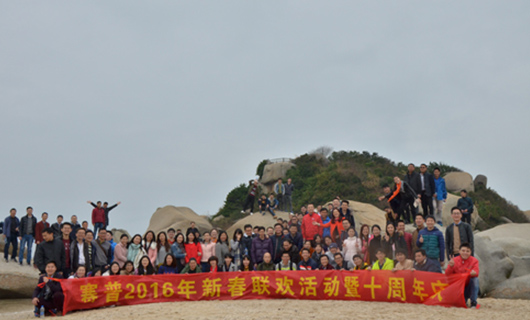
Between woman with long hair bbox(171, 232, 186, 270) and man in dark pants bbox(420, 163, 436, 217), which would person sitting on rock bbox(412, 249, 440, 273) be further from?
woman with long hair bbox(171, 232, 186, 270)

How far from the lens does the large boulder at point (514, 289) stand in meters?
13.4

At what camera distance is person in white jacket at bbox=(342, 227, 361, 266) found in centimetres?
1230

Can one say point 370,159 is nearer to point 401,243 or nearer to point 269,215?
point 269,215

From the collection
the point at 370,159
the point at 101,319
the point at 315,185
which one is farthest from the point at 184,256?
the point at 370,159

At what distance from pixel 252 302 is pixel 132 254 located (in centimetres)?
353

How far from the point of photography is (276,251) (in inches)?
519

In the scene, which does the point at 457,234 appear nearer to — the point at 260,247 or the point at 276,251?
the point at 276,251

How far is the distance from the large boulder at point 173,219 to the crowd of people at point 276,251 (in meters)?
14.3

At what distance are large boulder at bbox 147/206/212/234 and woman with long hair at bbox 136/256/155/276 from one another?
Result: 15553 mm

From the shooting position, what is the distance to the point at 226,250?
1315 cm

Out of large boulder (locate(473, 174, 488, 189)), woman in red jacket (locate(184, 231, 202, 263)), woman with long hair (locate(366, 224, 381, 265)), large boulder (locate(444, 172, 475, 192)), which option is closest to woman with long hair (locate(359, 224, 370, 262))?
woman with long hair (locate(366, 224, 381, 265))

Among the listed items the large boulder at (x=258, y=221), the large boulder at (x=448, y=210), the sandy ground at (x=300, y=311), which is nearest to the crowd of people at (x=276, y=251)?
the sandy ground at (x=300, y=311)

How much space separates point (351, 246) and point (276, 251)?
2.04 m

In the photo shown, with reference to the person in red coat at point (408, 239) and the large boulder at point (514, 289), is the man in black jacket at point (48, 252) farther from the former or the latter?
the large boulder at point (514, 289)
